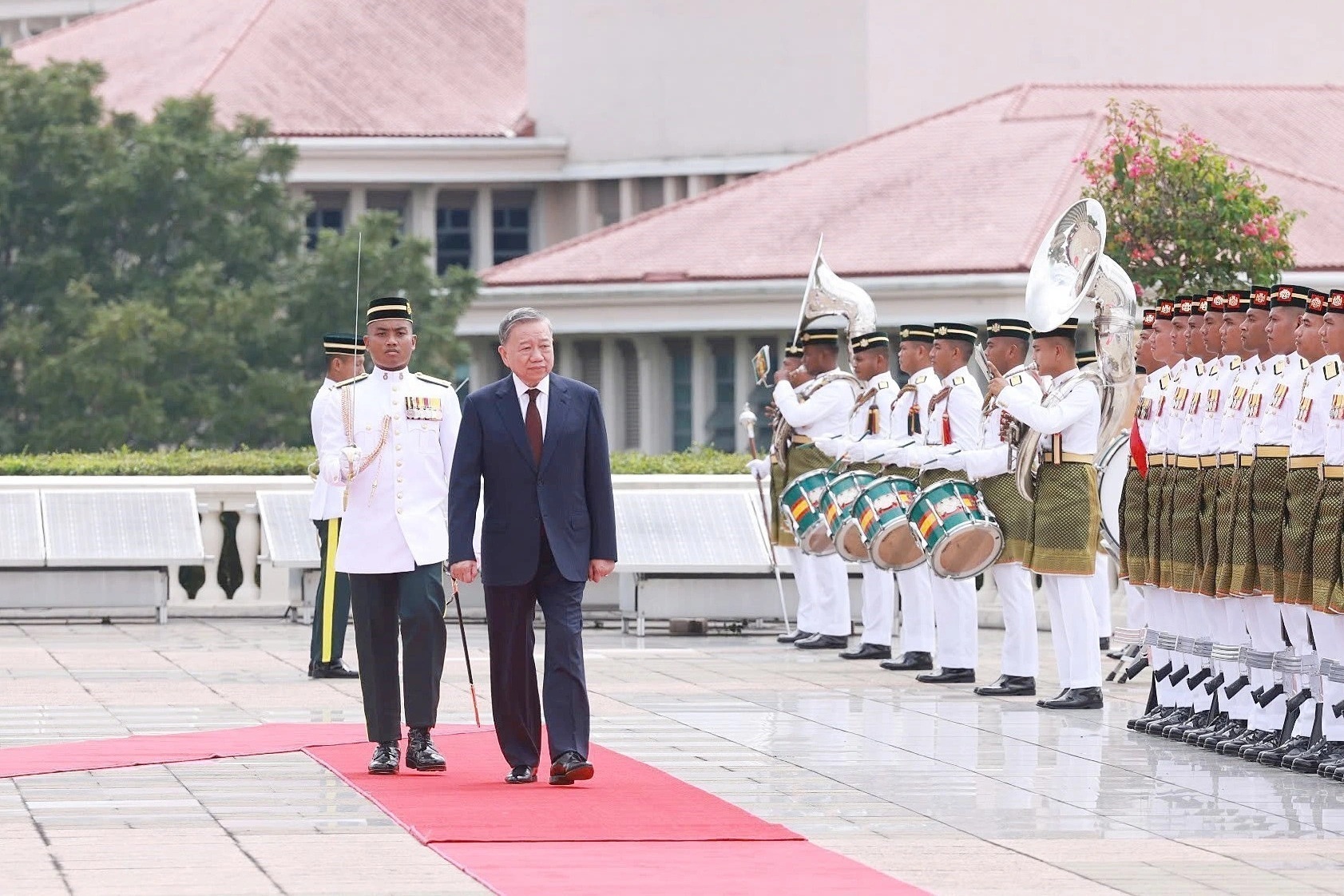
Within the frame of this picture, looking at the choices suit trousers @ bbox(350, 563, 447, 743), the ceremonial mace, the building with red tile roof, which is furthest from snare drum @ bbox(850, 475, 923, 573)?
the building with red tile roof

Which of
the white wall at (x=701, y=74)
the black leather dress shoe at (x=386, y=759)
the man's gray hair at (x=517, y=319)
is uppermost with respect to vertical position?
the white wall at (x=701, y=74)

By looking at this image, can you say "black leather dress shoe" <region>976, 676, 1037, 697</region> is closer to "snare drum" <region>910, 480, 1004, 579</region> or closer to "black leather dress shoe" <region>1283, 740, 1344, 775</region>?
Answer: "snare drum" <region>910, 480, 1004, 579</region>

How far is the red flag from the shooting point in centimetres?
1367

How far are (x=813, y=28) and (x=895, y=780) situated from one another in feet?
142

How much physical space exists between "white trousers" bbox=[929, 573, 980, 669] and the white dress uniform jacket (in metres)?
4.85

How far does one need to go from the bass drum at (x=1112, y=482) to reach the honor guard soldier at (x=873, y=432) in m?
1.68

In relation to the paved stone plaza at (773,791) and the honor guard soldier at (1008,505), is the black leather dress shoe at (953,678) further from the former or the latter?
the honor guard soldier at (1008,505)

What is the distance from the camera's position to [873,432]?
696 inches

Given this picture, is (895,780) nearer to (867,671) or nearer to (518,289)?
(867,671)

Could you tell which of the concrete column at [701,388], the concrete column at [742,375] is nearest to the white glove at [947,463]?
the concrete column at [742,375]

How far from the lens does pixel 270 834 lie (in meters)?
9.89

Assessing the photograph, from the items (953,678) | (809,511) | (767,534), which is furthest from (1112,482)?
(767,534)

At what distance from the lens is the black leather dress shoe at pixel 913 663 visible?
677 inches

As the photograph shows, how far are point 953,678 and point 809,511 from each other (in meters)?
2.14
